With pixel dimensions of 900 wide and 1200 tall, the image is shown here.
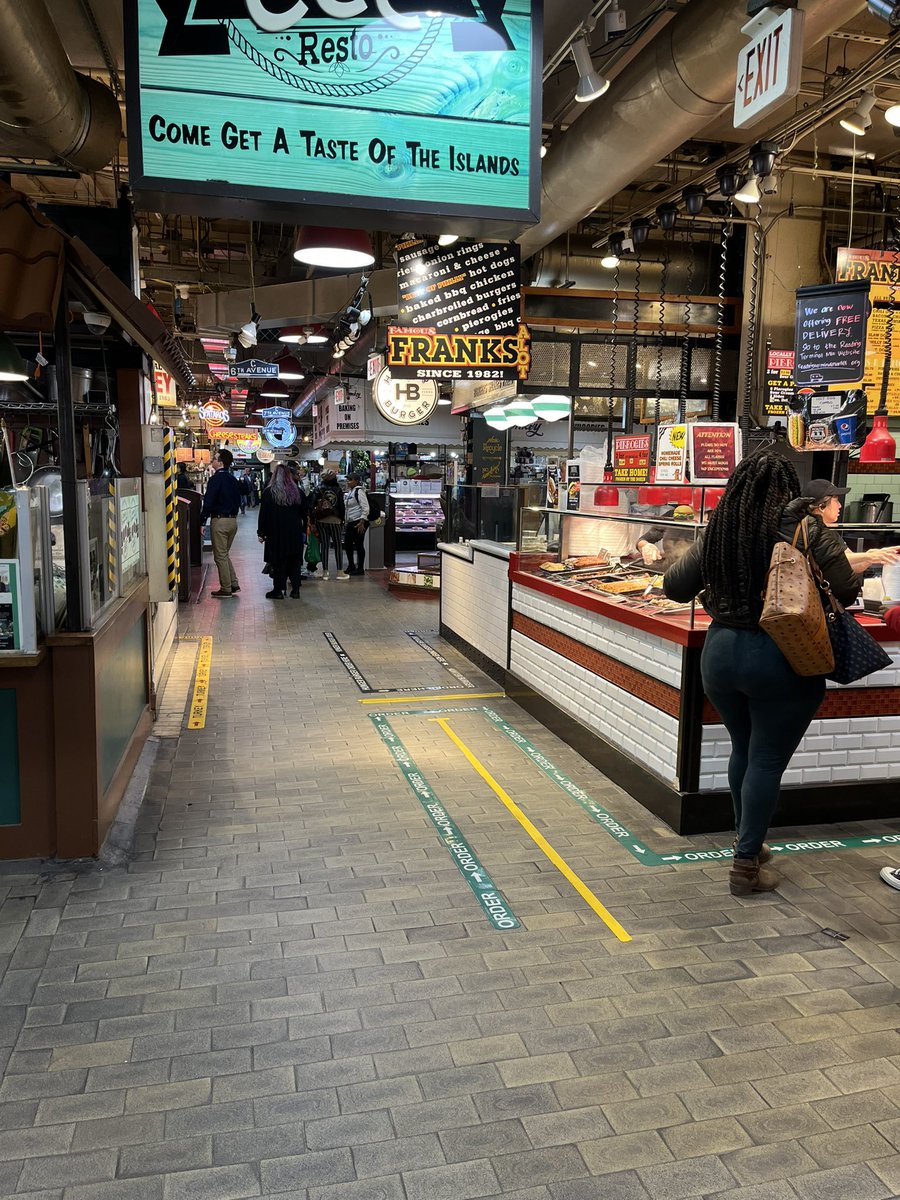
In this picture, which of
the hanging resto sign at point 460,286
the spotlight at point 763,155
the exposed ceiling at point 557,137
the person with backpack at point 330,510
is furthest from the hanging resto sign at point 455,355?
the person with backpack at point 330,510

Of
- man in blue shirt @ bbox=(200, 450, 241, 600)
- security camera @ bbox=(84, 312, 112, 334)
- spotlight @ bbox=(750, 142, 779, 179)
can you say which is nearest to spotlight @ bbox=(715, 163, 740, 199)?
spotlight @ bbox=(750, 142, 779, 179)

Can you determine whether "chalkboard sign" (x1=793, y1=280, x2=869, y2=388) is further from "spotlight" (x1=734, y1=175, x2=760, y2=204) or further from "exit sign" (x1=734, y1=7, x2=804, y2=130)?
"exit sign" (x1=734, y1=7, x2=804, y2=130)

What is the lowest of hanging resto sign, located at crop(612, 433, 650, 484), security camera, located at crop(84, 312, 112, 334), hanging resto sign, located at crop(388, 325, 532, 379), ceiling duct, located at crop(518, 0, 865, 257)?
hanging resto sign, located at crop(612, 433, 650, 484)

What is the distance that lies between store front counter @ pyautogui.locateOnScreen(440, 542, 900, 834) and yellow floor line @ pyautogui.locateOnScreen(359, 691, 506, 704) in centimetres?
132

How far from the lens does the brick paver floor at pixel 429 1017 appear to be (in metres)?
2.24

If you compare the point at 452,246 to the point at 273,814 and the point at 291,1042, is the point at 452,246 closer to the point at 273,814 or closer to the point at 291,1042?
the point at 273,814

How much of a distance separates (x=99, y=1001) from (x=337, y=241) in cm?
500

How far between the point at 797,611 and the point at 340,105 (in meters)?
2.60

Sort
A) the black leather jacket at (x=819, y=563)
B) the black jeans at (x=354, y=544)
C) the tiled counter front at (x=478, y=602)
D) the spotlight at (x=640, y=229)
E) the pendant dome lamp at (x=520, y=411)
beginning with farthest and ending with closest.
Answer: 1. the black jeans at (x=354, y=544)
2. the pendant dome lamp at (x=520, y=411)
3. the spotlight at (x=640, y=229)
4. the tiled counter front at (x=478, y=602)
5. the black leather jacket at (x=819, y=563)

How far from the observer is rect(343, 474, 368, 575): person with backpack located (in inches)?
598

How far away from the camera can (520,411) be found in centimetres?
1100

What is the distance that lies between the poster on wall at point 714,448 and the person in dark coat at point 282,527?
7.83 metres

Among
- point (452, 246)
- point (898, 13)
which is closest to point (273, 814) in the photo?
point (898, 13)

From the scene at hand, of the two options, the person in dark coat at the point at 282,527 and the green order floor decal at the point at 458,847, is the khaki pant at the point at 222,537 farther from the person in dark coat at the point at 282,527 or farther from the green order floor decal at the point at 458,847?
the green order floor decal at the point at 458,847
